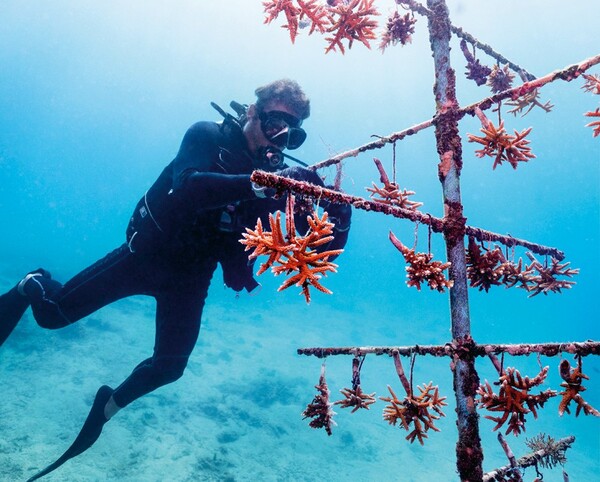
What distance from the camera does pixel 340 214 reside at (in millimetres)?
3205

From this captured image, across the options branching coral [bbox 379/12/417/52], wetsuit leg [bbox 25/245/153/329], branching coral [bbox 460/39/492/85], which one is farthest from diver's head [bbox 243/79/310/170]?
wetsuit leg [bbox 25/245/153/329]

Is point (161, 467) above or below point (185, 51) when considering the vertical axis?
below

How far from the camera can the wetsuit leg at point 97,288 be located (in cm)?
589

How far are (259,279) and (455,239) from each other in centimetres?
7286

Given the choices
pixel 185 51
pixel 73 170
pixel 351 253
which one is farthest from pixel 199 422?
pixel 73 170

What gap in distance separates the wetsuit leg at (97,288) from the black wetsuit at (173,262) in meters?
0.01

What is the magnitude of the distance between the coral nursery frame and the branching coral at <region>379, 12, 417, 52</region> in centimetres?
11

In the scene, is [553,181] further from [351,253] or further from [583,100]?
[351,253]

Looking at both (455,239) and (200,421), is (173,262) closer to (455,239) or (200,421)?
(455,239)

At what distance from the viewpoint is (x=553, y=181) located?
92500mm

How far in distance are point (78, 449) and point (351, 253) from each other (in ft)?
366

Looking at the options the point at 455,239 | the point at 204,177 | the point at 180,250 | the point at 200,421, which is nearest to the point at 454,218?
the point at 455,239

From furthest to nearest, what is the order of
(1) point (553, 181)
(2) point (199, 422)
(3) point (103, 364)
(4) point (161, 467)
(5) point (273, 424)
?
(1) point (553, 181) < (3) point (103, 364) < (5) point (273, 424) < (2) point (199, 422) < (4) point (161, 467)

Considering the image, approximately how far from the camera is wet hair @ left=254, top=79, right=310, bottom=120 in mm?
5250
